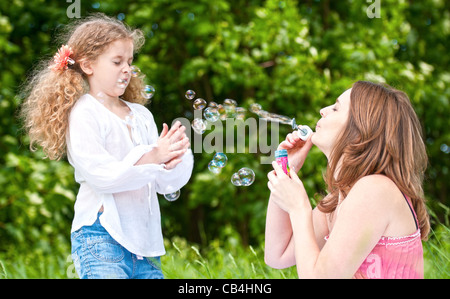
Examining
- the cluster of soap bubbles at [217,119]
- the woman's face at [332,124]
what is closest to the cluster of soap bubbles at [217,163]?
the cluster of soap bubbles at [217,119]

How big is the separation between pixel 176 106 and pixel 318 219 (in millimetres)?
3564

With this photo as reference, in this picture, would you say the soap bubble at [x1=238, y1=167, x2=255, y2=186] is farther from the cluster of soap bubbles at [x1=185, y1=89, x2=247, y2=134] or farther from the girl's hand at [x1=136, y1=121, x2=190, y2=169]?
the girl's hand at [x1=136, y1=121, x2=190, y2=169]

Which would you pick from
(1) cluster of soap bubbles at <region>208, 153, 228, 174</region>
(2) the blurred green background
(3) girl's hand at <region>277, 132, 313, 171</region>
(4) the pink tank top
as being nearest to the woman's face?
(3) girl's hand at <region>277, 132, 313, 171</region>

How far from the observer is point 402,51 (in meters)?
5.38

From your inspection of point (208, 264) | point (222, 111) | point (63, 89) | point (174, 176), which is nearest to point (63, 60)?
point (63, 89)

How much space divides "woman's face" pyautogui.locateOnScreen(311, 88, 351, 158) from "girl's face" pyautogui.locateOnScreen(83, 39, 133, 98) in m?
0.74

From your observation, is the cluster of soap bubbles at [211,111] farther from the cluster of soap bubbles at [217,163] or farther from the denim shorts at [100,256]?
the denim shorts at [100,256]

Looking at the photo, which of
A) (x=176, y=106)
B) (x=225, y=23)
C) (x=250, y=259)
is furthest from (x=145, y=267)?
(x=176, y=106)

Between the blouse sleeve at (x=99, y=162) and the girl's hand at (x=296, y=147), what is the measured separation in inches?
17.7

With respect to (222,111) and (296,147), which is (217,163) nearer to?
(222,111)

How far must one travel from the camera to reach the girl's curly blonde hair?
2.10m

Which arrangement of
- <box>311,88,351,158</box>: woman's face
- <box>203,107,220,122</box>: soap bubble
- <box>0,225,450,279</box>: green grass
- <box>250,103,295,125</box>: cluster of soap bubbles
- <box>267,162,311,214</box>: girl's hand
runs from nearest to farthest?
<box>267,162,311,214</box>: girl's hand
<box>311,88,351,158</box>: woman's face
<box>250,103,295,125</box>: cluster of soap bubbles
<box>203,107,220,122</box>: soap bubble
<box>0,225,450,279</box>: green grass

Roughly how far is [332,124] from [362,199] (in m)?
0.31

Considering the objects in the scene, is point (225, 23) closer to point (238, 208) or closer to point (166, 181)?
point (238, 208)
